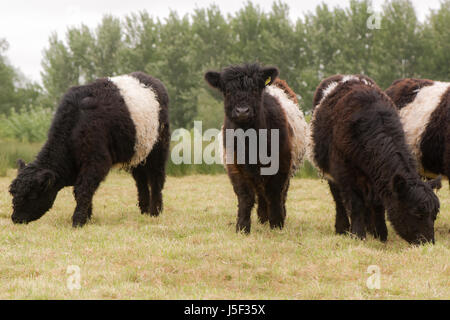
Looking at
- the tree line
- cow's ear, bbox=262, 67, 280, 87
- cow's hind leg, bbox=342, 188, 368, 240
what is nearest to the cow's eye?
cow's ear, bbox=262, 67, 280, 87

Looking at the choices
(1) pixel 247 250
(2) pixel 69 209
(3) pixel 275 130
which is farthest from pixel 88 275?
(2) pixel 69 209

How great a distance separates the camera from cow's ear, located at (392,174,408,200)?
245 inches

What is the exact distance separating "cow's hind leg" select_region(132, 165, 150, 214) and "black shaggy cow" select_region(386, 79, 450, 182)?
4.43 m

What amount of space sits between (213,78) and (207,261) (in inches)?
102

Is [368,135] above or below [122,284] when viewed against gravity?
above

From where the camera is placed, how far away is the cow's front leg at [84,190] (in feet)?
26.3

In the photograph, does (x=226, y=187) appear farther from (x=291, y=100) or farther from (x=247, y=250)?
(x=247, y=250)

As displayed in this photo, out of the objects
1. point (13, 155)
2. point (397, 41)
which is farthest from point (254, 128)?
point (397, 41)

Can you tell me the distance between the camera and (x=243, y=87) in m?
6.93

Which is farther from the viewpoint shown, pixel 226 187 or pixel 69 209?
pixel 226 187

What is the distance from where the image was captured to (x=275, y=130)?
7.33m

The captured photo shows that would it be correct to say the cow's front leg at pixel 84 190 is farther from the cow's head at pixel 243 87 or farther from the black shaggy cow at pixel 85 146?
the cow's head at pixel 243 87

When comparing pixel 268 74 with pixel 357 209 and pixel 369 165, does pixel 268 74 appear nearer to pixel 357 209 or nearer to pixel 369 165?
pixel 369 165
